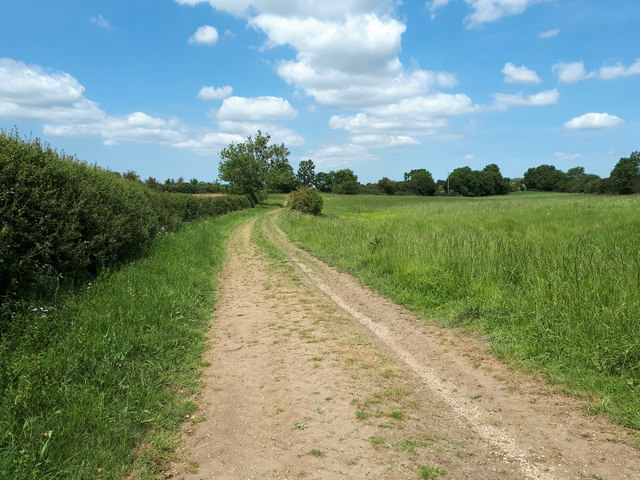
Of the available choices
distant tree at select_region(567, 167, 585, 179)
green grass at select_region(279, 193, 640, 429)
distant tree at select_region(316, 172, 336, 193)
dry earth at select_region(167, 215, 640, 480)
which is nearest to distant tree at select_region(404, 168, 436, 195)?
distant tree at select_region(316, 172, 336, 193)

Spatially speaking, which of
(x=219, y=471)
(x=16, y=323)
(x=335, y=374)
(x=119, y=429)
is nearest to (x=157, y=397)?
(x=119, y=429)

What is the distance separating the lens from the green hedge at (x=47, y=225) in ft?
17.4

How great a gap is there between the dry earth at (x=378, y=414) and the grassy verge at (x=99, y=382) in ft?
1.21

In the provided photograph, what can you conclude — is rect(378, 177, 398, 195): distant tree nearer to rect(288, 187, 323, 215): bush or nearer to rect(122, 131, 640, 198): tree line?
rect(122, 131, 640, 198): tree line

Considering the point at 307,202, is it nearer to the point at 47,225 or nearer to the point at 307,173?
the point at 47,225

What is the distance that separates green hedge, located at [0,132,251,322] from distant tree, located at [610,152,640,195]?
251ft

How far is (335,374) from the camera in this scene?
450 cm

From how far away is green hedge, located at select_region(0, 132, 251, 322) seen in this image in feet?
17.4

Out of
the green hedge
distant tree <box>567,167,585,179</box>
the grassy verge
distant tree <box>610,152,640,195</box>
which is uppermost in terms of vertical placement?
distant tree <box>567,167,585,179</box>

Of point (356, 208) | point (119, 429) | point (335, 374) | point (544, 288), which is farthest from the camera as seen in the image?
point (356, 208)

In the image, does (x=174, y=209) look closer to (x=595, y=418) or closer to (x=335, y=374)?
(x=335, y=374)

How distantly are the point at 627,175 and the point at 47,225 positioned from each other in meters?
86.9

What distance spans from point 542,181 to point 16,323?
125 m

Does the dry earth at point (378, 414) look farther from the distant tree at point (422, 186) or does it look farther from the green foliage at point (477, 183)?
the green foliage at point (477, 183)
